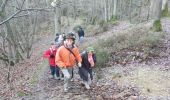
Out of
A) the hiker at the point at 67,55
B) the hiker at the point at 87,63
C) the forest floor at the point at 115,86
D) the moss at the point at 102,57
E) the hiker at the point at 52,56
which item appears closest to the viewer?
the hiker at the point at 67,55

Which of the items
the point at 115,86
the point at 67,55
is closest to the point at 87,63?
the point at 67,55

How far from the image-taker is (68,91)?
12484 millimetres

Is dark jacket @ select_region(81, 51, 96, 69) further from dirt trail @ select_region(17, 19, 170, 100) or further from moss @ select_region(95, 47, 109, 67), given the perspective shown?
moss @ select_region(95, 47, 109, 67)

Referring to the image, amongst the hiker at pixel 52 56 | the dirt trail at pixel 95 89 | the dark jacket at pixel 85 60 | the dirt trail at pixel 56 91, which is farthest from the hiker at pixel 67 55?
the hiker at pixel 52 56

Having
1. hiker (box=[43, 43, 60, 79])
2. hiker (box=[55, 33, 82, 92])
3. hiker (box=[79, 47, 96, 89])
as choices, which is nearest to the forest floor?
hiker (box=[43, 43, 60, 79])

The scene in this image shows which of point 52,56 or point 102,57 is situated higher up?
point 52,56

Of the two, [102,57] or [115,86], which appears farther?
[102,57]

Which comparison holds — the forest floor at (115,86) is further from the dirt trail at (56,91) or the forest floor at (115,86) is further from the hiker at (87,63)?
the hiker at (87,63)

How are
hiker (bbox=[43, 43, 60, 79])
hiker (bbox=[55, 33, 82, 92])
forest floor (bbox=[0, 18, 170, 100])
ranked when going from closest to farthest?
hiker (bbox=[55, 33, 82, 92]) → forest floor (bbox=[0, 18, 170, 100]) → hiker (bbox=[43, 43, 60, 79])

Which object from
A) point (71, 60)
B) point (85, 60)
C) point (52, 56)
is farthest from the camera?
point (52, 56)

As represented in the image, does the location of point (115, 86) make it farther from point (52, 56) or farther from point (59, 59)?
point (52, 56)

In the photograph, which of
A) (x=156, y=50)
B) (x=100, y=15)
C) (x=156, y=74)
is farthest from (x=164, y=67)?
(x=100, y=15)

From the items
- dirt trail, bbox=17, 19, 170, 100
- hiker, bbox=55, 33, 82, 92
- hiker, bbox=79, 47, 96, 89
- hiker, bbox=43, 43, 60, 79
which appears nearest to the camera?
hiker, bbox=55, 33, 82, 92

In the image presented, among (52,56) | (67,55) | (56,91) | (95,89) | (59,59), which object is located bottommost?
(56,91)
